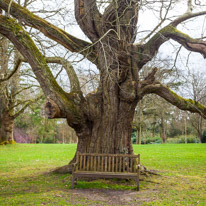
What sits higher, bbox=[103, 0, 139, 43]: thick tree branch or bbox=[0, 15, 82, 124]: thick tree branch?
bbox=[103, 0, 139, 43]: thick tree branch

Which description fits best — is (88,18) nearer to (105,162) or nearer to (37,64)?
(37,64)

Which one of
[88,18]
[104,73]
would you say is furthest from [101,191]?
[88,18]

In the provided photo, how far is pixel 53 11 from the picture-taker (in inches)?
420

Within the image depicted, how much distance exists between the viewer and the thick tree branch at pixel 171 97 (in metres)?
8.04

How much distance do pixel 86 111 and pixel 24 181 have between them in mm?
3035

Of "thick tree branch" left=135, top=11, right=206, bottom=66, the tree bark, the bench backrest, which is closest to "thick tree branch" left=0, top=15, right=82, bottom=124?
the bench backrest

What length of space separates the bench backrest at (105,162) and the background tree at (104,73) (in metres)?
0.54

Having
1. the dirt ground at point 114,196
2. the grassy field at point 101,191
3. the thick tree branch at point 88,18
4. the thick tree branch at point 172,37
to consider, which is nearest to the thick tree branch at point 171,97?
the thick tree branch at point 172,37

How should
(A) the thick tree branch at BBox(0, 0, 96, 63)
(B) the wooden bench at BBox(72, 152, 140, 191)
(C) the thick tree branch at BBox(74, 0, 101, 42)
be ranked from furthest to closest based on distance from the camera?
(C) the thick tree branch at BBox(74, 0, 101, 42), (A) the thick tree branch at BBox(0, 0, 96, 63), (B) the wooden bench at BBox(72, 152, 140, 191)

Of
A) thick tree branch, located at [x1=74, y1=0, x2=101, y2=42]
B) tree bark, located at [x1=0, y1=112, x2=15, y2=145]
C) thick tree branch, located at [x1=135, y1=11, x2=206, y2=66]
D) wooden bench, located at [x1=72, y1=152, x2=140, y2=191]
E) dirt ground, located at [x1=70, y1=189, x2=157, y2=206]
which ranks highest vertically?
thick tree branch, located at [x1=74, y1=0, x2=101, y2=42]

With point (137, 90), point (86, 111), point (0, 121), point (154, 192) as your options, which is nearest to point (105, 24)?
point (137, 90)

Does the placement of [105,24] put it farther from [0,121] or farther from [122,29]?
[0,121]

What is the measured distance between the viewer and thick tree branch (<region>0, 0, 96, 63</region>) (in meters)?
7.63

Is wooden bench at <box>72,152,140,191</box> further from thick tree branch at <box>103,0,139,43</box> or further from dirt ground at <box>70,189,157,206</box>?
thick tree branch at <box>103,0,139,43</box>
